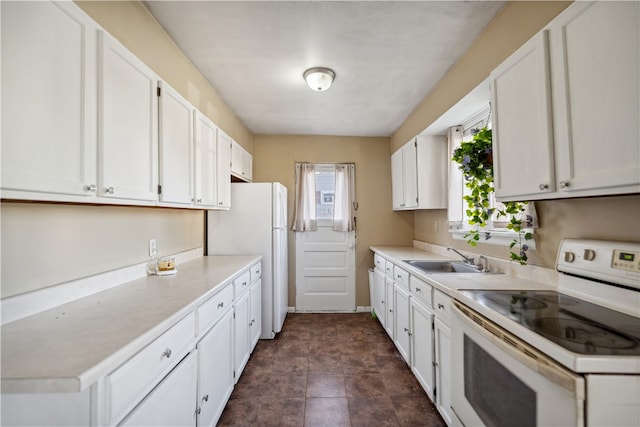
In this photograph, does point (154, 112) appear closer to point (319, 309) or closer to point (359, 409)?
point (359, 409)

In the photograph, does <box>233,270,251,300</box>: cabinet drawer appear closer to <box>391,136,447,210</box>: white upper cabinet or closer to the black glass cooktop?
the black glass cooktop

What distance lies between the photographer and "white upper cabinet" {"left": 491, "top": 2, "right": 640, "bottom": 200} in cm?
90

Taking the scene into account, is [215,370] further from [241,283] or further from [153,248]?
[153,248]

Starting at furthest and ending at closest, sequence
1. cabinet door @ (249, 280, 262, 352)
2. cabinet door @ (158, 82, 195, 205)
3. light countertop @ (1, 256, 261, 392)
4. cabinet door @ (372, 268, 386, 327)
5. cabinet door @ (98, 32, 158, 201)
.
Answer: cabinet door @ (372, 268, 386, 327) < cabinet door @ (249, 280, 262, 352) < cabinet door @ (158, 82, 195, 205) < cabinet door @ (98, 32, 158, 201) < light countertop @ (1, 256, 261, 392)

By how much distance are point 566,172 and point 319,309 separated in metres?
3.34

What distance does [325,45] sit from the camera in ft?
6.35

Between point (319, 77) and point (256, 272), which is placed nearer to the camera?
point (319, 77)

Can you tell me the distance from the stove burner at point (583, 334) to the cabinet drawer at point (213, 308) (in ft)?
4.85

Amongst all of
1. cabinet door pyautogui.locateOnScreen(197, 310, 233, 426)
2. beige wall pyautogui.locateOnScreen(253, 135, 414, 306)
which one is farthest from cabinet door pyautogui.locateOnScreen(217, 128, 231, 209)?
beige wall pyautogui.locateOnScreen(253, 135, 414, 306)

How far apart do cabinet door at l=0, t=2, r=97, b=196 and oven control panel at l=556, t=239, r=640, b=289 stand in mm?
2127

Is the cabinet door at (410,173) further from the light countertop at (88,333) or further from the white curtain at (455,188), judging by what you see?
the light countertop at (88,333)

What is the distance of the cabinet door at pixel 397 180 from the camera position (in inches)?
134

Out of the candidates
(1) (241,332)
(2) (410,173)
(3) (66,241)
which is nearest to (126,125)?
(3) (66,241)

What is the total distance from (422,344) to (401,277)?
0.58 meters
